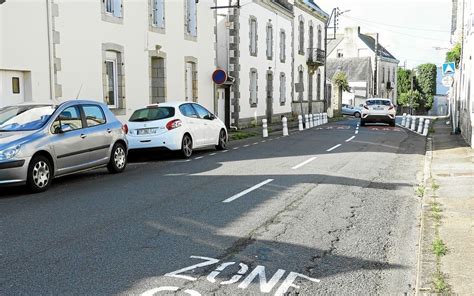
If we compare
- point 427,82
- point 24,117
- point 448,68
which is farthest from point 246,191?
point 427,82

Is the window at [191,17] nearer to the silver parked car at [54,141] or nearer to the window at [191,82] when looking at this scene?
the window at [191,82]

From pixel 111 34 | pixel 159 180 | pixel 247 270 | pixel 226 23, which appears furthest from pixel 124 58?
pixel 247 270

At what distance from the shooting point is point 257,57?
1288 inches

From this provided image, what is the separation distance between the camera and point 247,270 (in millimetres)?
5242

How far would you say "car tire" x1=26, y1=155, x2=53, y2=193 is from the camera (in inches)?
363

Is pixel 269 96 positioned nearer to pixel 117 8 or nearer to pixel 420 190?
pixel 117 8

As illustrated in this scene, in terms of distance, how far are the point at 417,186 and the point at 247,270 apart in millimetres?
6292

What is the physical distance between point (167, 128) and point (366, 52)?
211ft

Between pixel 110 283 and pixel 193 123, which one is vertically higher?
pixel 193 123

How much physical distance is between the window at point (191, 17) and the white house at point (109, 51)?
4 cm

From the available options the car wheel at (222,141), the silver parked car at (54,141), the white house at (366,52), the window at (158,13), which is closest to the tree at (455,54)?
the window at (158,13)

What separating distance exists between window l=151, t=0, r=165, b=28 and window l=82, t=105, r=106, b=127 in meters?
10.0

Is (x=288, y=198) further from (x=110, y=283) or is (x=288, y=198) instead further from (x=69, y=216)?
(x=110, y=283)

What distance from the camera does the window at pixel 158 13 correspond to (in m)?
20.8
